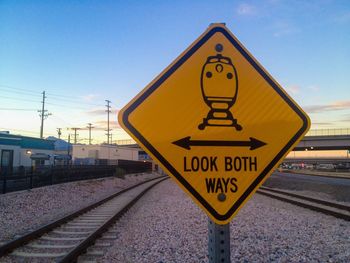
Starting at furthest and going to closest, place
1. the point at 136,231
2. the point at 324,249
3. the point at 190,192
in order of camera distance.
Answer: the point at 136,231 < the point at 324,249 < the point at 190,192

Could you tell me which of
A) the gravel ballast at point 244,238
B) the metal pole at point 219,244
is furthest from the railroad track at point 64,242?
the metal pole at point 219,244

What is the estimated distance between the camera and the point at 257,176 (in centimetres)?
221

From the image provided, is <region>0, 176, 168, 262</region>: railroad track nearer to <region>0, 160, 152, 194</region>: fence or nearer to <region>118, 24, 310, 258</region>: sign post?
<region>118, 24, 310, 258</region>: sign post

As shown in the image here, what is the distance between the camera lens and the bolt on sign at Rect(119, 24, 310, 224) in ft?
7.01

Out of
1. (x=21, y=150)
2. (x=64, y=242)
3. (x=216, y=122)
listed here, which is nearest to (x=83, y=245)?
(x=64, y=242)

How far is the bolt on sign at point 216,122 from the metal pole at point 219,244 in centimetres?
6

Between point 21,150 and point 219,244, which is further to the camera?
point 21,150

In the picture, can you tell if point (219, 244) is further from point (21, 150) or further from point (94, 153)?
point (94, 153)

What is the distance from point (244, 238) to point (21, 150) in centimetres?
4798

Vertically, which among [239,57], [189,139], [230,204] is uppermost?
[239,57]

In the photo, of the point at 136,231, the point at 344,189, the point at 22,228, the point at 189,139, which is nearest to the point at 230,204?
the point at 189,139

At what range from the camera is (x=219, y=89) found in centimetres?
220

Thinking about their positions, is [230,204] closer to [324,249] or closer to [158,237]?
[324,249]

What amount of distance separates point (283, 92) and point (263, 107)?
17 cm
